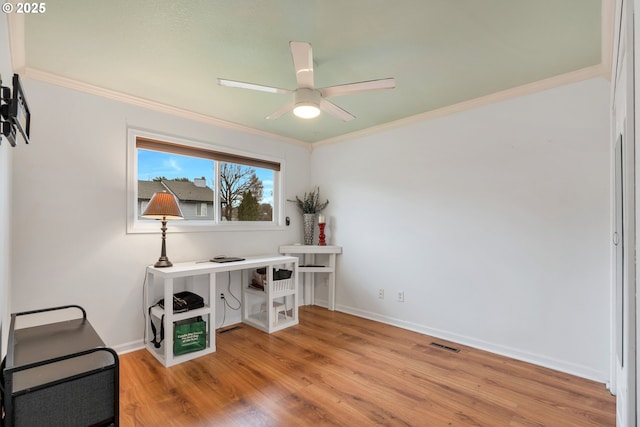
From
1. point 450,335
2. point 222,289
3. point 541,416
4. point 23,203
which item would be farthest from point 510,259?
point 23,203

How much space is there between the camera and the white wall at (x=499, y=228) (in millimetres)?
2410

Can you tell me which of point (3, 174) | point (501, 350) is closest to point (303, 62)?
point (3, 174)

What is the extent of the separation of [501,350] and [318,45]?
9.78 ft

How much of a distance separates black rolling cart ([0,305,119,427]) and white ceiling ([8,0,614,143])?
5.80 feet

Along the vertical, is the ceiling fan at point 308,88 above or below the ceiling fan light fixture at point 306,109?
above

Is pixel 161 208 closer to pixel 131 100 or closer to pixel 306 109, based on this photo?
pixel 131 100

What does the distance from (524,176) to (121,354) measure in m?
3.93

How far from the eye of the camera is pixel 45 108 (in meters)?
2.47

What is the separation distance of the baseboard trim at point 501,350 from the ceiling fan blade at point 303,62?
8.94ft

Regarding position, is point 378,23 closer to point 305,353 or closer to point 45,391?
point 45,391

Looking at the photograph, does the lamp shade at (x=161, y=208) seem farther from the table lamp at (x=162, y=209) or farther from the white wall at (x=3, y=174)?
the white wall at (x=3, y=174)

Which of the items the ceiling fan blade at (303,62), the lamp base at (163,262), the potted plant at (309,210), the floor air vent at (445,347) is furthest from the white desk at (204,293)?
the ceiling fan blade at (303,62)

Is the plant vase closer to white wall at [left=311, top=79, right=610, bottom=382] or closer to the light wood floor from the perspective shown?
A: white wall at [left=311, top=79, right=610, bottom=382]

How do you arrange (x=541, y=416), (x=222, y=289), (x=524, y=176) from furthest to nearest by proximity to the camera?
1. (x=222, y=289)
2. (x=524, y=176)
3. (x=541, y=416)
